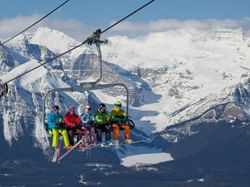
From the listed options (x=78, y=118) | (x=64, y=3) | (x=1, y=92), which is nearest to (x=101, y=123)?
(x=78, y=118)

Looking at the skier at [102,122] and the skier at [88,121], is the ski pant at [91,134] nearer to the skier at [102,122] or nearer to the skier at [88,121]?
the skier at [88,121]

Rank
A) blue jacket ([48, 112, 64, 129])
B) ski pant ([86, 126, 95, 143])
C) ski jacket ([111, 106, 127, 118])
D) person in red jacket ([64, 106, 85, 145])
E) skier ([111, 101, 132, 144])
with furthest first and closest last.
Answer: blue jacket ([48, 112, 64, 129]) < ski jacket ([111, 106, 127, 118]) < person in red jacket ([64, 106, 85, 145]) < skier ([111, 101, 132, 144]) < ski pant ([86, 126, 95, 143])

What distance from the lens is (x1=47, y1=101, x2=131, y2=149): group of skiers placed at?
45.2m

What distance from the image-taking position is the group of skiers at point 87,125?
45.2 m

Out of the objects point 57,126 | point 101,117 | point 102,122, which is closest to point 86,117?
point 101,117

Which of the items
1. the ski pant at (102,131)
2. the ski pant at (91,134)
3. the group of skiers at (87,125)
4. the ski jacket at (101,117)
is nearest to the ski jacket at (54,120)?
the group of skiers at (87,125)

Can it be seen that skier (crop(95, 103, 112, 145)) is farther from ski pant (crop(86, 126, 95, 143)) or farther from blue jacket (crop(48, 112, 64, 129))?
blue jacket (crop(48, 112, 64, 129))

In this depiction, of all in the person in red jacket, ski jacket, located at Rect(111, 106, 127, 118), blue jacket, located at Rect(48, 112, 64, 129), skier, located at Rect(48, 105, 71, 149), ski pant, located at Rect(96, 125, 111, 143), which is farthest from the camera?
blue jacket, located at Rect(48, 112, 64, 129)

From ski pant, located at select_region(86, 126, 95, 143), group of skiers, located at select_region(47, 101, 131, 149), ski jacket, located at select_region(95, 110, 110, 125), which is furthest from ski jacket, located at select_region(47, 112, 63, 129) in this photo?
ski jacket, located at select_region(95, 110, 110, 125)

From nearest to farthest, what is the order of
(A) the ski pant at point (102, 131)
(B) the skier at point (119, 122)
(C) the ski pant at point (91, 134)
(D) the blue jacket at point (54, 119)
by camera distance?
1. (C) the ski pant at point (91, 134)
2. (A) the ski pant at point (102, 131)
3. (B) the skier at point (119, 122)
4. (D) the blue jacket at point (54, 119)

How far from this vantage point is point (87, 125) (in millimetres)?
45781

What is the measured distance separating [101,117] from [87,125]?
953mm

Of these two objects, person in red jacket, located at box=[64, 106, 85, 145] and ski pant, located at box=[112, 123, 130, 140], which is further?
person in red jacket, located at box=[64, 106, 85, 145]

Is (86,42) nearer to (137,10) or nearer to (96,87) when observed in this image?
(96,87)
